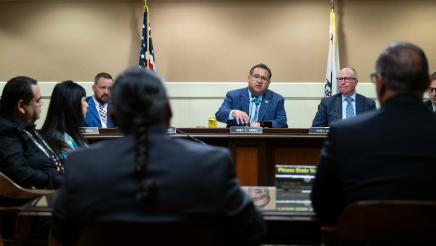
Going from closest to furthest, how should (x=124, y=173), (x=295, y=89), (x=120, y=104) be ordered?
(x=124, y=173) < (x=120, y=104) < (x=295, y=89)

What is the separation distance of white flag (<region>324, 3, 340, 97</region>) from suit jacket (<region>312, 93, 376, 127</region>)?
0.84 metres

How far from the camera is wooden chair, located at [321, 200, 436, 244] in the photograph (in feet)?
4.47

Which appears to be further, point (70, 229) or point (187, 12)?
point (187, 12)

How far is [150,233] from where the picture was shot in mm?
1244

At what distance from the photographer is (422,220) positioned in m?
1.37

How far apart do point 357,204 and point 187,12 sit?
545 cm

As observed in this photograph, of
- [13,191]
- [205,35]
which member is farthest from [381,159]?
[205,35]

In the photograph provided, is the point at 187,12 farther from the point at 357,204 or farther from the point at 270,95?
the point at 357,204

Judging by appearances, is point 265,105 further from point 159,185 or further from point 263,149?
point 159,185

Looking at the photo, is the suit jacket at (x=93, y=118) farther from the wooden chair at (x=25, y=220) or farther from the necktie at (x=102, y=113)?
the wooden chair at (x=25, y=220)

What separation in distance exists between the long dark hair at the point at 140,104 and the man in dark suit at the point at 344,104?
3.89 metres

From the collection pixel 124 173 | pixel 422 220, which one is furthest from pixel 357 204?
pixel 124 173

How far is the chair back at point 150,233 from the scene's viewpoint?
1.24 m

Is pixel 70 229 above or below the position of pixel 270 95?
below
